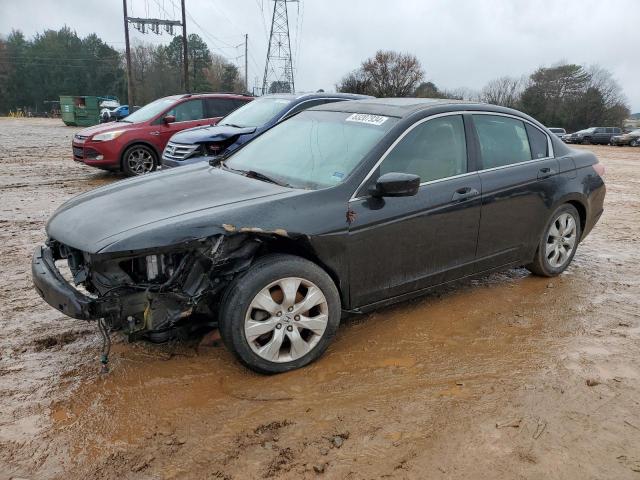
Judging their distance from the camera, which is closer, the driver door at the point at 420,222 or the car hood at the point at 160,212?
the car hood at the point at 160,212

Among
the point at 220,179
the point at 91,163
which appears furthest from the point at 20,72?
the point at 220,179

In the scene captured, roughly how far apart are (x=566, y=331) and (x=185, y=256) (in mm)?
2838

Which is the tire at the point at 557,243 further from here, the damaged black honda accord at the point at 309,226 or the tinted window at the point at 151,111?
the tinted window at the point at 151,111

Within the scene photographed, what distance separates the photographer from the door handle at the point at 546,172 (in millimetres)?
4523

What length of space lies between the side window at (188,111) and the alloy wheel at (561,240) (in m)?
7.74

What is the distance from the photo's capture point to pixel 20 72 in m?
63.4

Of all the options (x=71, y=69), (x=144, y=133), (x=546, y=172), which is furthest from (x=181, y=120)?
(x=71, y=69)

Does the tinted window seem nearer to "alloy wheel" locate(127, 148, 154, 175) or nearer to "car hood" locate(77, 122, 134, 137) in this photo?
"car hood" locate(77, 122, 134, 137)

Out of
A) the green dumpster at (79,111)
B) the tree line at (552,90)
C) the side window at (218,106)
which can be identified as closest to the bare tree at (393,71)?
Answer: the tree line at (552,90)

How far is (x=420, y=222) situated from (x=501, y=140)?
1.29 meters

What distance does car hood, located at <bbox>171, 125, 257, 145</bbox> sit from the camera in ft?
26.5

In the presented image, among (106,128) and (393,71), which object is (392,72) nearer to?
(393,71)

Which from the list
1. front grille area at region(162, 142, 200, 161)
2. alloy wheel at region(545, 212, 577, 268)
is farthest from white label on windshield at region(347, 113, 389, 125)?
front grille area at region(162, 142, 200, 161)

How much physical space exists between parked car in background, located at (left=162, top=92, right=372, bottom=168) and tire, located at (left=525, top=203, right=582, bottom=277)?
13.4 feet
